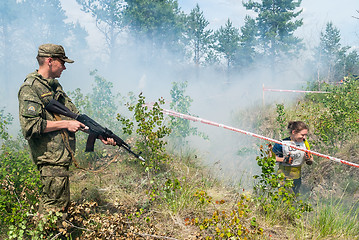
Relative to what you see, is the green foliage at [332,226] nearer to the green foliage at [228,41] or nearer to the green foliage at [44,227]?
the green foliage at [44,227]

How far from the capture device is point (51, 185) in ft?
8.69

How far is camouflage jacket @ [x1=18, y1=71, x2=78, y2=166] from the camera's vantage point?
2.49 m

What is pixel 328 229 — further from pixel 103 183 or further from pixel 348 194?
pixel 103 183

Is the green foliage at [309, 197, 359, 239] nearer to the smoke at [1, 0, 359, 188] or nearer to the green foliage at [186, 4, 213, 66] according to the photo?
the smoke at [1, 0, 359, 188]

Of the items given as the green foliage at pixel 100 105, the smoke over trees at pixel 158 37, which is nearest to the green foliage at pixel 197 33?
the smoke over trees at pixel 158 37

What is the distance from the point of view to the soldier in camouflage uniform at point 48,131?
2527 millimetres

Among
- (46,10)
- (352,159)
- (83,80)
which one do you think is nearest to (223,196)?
(352,159)

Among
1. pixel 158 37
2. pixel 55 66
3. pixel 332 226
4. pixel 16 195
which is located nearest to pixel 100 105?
pixel 16 195

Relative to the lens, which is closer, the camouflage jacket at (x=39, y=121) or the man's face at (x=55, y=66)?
the camouflage jacket at (x=39, y=121)

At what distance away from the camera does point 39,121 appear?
8.17ft

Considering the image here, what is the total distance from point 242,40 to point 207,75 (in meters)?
7.23

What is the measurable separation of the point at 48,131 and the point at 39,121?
13cm

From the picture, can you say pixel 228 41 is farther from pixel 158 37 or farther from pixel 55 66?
pixel 55 66

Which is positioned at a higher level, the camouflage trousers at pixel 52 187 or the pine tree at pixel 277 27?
the pine tree at pixel 277 27
